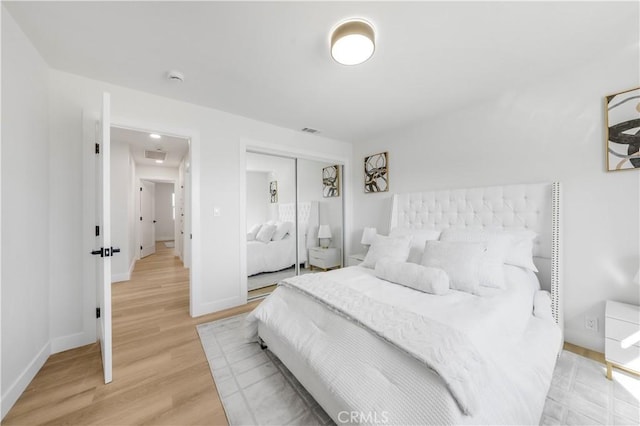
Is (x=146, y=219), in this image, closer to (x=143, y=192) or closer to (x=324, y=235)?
(x=143, y=192)

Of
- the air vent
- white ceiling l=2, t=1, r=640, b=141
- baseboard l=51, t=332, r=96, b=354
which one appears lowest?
baseboard l=51, t=332, r=96, b=354

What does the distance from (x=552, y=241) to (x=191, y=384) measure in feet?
10.3

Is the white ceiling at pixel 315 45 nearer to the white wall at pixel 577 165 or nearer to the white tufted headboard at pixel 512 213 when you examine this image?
the white wall at pixel 577 165

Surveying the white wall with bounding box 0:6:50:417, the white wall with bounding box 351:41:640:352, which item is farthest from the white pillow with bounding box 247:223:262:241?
the white wall with bounding box 351:41:640:352

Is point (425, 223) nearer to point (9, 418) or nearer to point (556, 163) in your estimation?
point (556, 163)

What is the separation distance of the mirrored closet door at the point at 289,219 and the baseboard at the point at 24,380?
182 centimetres

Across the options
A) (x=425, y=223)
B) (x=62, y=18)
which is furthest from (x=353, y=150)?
(x=62, y=18)

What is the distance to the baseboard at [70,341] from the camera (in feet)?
6.62

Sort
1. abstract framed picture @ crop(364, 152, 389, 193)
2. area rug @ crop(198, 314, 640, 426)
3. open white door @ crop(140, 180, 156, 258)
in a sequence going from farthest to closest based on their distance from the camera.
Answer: open white door @ crop(140, 180, 156, 258), abstract framed picture @ crop(364, 152, 389, 193), area rug @ crop(198, 314, 640, 426)

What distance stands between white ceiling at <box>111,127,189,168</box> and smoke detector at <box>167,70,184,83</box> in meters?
1.41

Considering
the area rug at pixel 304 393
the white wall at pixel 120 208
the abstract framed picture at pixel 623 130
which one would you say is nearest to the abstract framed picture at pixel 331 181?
the area rug at pixel 304 393

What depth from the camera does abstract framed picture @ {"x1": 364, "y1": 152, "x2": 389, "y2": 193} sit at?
368 centimetres

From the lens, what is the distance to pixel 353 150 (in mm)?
4254

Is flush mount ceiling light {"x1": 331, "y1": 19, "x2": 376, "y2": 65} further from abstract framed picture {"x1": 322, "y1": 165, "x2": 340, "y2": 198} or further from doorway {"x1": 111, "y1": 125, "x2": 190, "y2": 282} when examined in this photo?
abstract framed picture {"x1": 322, "y1": 165, "x2": 340, "y2": 198}
